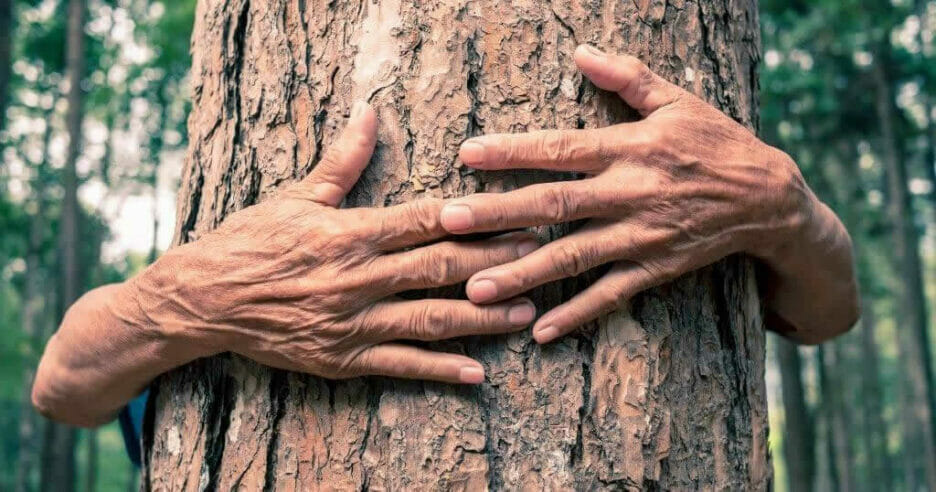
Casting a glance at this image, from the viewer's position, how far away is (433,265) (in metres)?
1.32

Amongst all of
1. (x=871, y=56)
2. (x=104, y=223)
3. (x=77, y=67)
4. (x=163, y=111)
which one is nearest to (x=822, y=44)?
(x=871, y=56)

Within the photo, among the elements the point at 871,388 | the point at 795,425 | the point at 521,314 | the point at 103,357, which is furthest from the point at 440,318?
the point at 871,388

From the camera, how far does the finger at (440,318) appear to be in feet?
4.34

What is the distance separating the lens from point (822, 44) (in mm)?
14188

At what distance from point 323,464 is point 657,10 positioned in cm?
108

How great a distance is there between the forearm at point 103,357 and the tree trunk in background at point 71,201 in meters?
8.35

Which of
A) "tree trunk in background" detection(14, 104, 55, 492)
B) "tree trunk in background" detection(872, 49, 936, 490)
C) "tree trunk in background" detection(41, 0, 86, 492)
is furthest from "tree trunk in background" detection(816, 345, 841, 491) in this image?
"tree trunk in background" detection(14, 104, 55, 492)

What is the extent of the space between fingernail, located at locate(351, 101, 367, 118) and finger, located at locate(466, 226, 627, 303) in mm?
362

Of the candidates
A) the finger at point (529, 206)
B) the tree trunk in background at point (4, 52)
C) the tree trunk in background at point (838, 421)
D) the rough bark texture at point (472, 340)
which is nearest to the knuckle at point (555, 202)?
the finger at point (529, 206)

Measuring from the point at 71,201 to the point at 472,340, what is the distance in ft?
34.4

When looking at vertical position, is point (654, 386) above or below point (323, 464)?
above

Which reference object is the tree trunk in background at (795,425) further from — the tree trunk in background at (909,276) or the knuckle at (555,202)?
the knuckle at (555,202)

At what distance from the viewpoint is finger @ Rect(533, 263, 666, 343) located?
1.36 metres

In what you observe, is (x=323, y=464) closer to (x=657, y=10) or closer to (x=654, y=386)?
(x=654, y=386)
